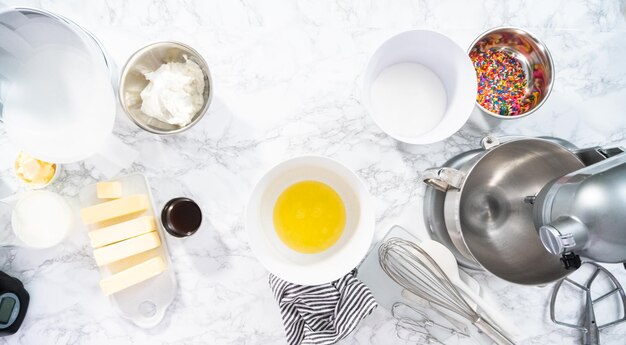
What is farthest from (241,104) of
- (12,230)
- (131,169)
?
(12,230)

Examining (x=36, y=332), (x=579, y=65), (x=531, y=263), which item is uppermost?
(x=579, y=65)

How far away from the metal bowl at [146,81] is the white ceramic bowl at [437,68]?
29cm

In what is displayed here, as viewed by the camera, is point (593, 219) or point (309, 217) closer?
point (593, 219)

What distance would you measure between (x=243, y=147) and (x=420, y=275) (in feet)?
1.38

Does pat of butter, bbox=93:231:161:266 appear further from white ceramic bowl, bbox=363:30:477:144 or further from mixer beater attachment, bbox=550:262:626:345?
mixer beater attachment, bbox=550:262:626:345

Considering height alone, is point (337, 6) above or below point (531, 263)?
above

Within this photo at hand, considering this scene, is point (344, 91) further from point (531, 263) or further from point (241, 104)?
point (531, 263)

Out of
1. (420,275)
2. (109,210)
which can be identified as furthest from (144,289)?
(420,275)

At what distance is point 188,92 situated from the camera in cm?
77

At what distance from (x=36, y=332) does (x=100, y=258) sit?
0.23m

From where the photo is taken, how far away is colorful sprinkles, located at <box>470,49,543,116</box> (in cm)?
83

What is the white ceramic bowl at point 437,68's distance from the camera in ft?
2.40

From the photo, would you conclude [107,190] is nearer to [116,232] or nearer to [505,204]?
[116,232]

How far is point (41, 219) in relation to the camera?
81 cm
